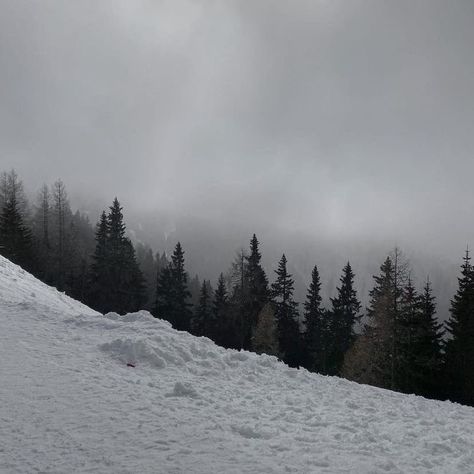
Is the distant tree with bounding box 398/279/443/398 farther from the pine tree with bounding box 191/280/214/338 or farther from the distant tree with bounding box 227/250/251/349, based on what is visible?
the pine tree with bounding box 191/280/214/338

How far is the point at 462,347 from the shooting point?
32.7 metres

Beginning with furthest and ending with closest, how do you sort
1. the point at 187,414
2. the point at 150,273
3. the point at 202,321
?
the point at 150,273 < the point at 202,321 < the point at 187,414

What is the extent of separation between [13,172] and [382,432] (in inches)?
3004

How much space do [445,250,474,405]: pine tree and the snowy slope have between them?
2219 cm

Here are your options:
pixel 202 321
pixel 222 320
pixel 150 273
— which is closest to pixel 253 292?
pixel 222 320

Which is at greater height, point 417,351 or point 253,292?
point 253,292

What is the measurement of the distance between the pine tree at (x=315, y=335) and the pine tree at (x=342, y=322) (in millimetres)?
818

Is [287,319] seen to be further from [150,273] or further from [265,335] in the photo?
[150,273]

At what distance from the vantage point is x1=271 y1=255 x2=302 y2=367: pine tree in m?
51.1

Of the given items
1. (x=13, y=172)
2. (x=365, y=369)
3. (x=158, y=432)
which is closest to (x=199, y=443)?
(x=158, y=432)

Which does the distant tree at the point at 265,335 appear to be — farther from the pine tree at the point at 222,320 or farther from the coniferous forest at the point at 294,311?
the pine tree at the point at 222,320

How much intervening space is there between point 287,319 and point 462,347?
71.2 feet

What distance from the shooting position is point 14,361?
10.1m

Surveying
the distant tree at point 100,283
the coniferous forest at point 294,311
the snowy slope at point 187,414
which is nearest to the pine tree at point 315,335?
the coniferous forest at point 294,311
